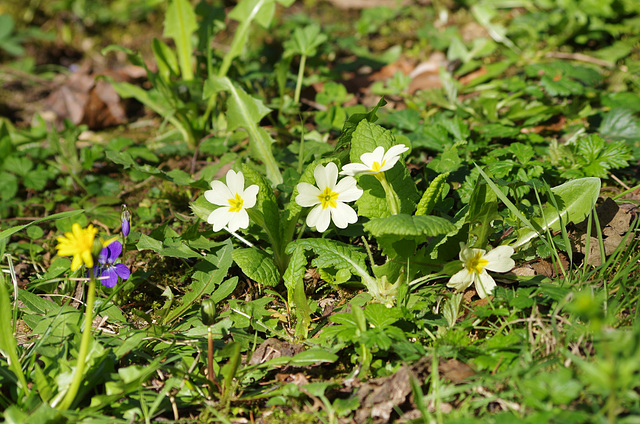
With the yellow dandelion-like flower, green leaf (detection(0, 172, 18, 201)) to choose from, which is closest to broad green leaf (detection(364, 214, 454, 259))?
the yellow dandelion-like flower

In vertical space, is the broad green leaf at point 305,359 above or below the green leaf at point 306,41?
below

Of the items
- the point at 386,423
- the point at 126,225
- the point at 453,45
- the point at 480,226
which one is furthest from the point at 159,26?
the point at 386,423

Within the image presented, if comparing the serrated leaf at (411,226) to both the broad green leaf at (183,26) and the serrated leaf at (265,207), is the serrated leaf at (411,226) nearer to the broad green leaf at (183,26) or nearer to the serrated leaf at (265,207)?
the serrated leaf at (265,207)

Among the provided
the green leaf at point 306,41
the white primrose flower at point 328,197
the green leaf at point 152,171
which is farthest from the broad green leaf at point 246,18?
the white primrose flower at point 328,197

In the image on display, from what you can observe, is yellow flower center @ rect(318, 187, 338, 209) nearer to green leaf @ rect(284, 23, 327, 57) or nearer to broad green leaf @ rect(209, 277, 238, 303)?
broad green leaf @ rect(209, 277, 238, 303)

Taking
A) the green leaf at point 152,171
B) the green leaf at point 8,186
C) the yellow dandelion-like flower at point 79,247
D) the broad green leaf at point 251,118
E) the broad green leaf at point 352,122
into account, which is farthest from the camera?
the green leaf at point 8,186

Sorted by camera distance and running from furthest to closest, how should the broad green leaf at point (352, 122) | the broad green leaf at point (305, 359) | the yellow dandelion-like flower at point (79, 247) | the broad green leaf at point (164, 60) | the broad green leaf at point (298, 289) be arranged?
the broad green leaf at point (164, 60) → the broad green leaf at point (352, 122) → the broad green leaf at point (298, 289) → the broad green leaf at point (305, 359) → the yellow dandelion-like flower at point (79, 247)

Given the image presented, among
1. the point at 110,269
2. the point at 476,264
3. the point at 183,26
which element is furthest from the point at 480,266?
the point at 183,26
